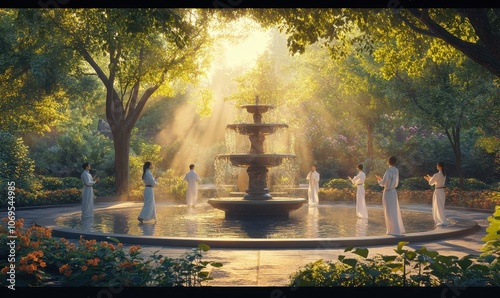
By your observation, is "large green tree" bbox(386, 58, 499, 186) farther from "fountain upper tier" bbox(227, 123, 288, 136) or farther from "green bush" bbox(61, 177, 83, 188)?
"green bush" bbox(61, 177, 83, 188)

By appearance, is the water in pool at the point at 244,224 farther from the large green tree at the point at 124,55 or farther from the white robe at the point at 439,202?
the large green tree at the point at 124,55

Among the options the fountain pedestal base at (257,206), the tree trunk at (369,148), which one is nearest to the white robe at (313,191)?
the fountain pedestal base at (257,206)

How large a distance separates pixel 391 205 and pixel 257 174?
6.71m

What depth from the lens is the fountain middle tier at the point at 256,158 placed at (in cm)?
2034

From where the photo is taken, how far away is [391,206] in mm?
15586

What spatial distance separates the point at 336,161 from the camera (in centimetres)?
4306

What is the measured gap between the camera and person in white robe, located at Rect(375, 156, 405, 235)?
607 inches

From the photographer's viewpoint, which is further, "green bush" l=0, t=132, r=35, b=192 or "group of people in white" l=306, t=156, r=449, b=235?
"green bush" l=0, t=132, r=35, b=192

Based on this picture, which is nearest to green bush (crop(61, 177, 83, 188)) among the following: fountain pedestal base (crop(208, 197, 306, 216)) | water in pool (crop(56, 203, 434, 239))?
water in pool (crop(56, 203, 434, 239))

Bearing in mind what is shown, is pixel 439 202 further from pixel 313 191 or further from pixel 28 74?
pixel 28 74

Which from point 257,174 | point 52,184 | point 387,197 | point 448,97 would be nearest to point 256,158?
point 257,174

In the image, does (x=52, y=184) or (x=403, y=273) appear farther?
(x=52, y=184)

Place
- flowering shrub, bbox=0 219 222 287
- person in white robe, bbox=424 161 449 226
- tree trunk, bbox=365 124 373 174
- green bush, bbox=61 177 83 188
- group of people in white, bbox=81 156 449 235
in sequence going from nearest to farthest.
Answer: flowering shrub, bbox=0 219 222 287 < group of people in white, bbox=81 156 449 235 < person in white robe, bbox=424 161 449 226 < green bush, bbox=61 177 83 188 < tree trunk, bbox=365 124 373 174

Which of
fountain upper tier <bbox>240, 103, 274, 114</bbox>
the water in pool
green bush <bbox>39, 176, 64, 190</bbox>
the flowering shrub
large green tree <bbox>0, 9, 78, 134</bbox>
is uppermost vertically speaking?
large green tree <bbox>0, 9, 78, 134</bbox>
